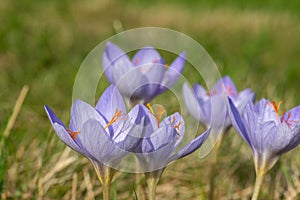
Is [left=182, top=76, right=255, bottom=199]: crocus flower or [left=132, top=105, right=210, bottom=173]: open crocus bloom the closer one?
[left=132, top=105, right=210, bottom=173]: open crocus bloom

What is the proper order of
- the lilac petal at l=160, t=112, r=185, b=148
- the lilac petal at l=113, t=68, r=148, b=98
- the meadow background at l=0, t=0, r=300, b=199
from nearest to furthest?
1. the lilac petal at l=160, t=112, r=185, b=148
2. the lilac petal at l=113, t=68, r=148, b=98
3. the meadow background at l=0, t=0, r=300, b=199

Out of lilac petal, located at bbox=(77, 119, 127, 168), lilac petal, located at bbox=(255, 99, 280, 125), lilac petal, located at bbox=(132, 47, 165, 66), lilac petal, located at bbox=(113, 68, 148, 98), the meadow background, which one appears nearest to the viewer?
lilac petal, located at bbox=(77, 119, 127, 168)

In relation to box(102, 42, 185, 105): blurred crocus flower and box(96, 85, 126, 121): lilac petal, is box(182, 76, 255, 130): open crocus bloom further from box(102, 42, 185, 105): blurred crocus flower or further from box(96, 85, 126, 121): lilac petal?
box(96, 85, 126, 121): lilac petal

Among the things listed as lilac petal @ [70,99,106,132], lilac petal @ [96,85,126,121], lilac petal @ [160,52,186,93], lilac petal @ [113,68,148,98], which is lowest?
lilac petal @ [70,99,106,132]

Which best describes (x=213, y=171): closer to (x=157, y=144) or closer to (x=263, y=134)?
(x=263, y=134)

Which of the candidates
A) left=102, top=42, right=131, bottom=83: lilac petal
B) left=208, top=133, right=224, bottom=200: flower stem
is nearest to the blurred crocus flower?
left=102, top=42, right=131, bottom=83: lilac petal

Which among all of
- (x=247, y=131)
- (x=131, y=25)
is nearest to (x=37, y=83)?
(x=247, y=131)
